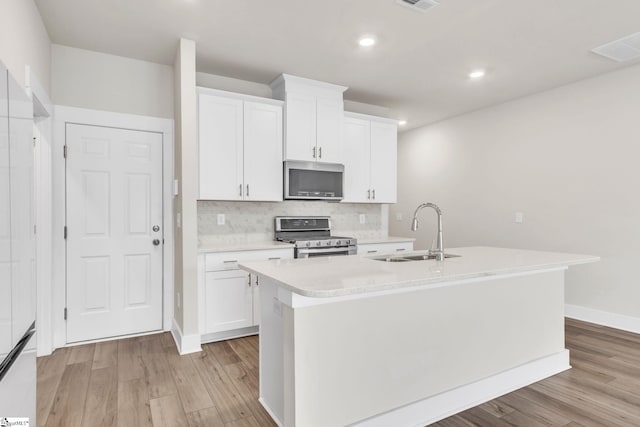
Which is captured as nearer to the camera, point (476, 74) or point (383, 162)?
point (476, 74)

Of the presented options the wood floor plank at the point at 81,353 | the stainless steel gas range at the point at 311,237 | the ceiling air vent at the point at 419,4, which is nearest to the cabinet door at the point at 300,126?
the stainless steel gas range at the point at 311,237

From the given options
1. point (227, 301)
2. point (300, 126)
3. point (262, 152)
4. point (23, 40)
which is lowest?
point (227, 301)

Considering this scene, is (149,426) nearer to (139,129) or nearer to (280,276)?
(280,276)

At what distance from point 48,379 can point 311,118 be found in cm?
316

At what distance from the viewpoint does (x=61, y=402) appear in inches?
89.2

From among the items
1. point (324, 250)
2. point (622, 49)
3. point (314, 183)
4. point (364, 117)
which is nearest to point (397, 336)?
point (324, 250)

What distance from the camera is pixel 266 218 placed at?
4078 millimetres

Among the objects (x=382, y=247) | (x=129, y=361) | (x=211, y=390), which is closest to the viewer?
(x=211, y=390)

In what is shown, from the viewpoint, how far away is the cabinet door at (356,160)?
14.2ft

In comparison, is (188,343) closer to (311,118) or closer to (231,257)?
(231,257)

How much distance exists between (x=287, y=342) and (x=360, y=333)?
1.25 ft

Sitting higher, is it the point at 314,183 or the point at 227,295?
the point at 314,183

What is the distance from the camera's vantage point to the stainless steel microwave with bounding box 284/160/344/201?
151 inches

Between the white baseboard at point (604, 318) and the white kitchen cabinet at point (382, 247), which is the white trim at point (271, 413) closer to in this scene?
the white kitchen cabinet at point (382, 247)
